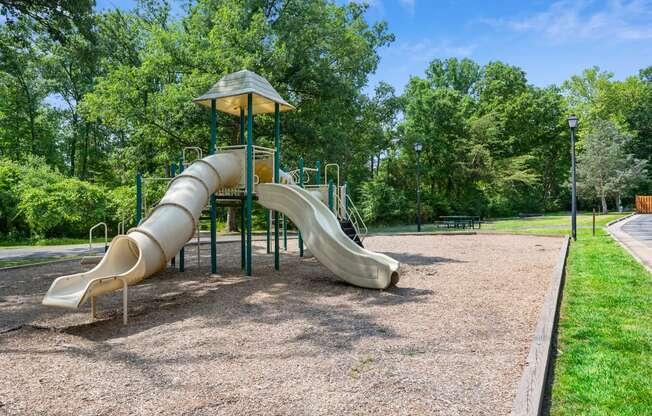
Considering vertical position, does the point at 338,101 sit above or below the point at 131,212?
above

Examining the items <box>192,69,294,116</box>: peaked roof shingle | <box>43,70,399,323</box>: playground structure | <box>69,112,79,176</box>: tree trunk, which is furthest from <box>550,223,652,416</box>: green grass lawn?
<box>69,112,79,176</box>: tree trunk

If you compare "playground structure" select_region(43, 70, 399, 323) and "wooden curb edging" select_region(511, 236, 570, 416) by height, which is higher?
"playground structure" select_region(43, 70, 399, 323)

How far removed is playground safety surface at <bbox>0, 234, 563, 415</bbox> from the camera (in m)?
3.40

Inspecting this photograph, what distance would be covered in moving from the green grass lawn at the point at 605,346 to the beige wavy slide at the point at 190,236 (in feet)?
10.1

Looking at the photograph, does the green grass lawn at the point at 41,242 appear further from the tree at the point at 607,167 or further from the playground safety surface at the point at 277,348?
the tree at the point at 607,167

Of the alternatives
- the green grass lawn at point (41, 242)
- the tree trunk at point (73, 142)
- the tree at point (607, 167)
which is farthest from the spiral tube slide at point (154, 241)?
the tree at point (607, 167)

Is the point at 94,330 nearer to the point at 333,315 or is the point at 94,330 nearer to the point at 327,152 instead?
the point at 333,315

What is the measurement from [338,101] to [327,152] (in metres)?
2.95

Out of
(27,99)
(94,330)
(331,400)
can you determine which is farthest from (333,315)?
(27,99)

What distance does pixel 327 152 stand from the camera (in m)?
22.8

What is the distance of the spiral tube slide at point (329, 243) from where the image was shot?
7785 millimetres

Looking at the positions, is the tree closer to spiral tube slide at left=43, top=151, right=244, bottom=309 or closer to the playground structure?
the playground structure

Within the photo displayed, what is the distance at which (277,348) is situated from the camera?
4.69 meters

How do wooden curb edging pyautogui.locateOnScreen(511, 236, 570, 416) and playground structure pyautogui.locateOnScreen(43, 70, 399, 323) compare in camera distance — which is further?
playground structure pyautogui.locateOnScreen(43, 70, 399, 323)
